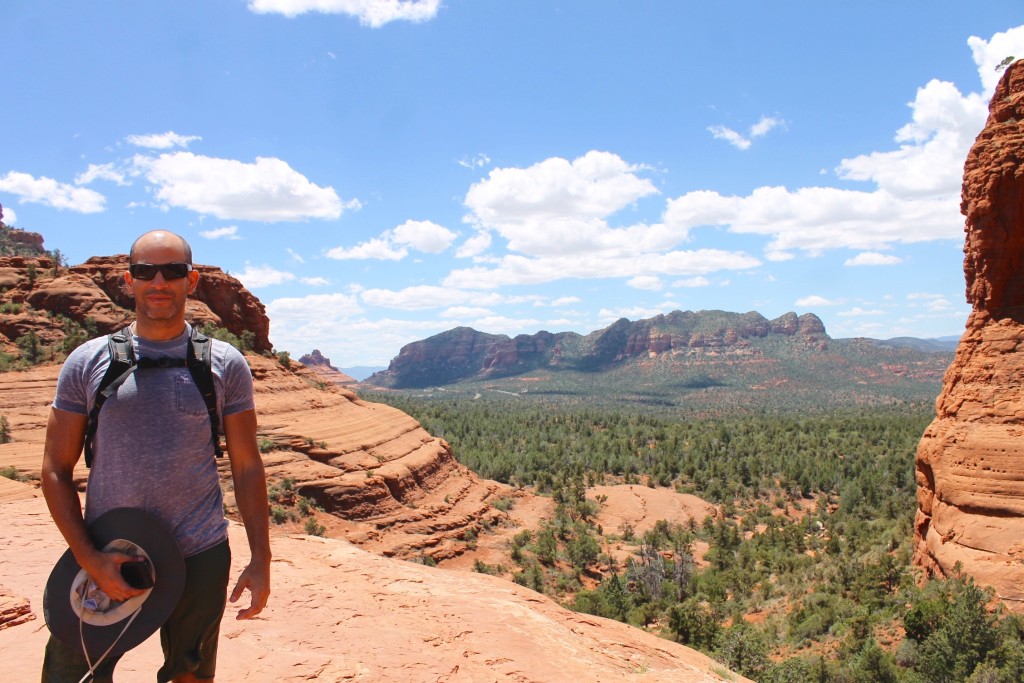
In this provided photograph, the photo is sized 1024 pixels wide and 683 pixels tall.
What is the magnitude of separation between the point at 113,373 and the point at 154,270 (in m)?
0.53

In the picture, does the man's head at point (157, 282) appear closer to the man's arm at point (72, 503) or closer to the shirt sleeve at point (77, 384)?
the shirt sleeve at point (77, 384)

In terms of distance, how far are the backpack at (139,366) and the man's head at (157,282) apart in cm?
11

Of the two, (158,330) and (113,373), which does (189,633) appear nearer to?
(113,373)

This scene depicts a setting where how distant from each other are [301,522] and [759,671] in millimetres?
17512

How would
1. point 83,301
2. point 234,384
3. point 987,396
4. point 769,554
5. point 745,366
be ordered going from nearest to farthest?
1. point 234,384
2. point 987,396
3. point 769,554
4. point 83,301
5. point 745,366

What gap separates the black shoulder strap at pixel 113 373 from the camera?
9.59 feet

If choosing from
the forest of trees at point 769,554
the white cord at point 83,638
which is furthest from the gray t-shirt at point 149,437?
the forest of trees at point 769,554

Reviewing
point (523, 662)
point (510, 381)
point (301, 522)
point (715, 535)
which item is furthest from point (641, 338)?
point (523, 662)

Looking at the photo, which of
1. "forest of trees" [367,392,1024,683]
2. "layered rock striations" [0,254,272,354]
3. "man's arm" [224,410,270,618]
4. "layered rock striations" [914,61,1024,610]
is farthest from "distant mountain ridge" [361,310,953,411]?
"man's arm" [224,410,270,618]

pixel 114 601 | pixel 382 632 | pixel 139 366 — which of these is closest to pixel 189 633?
pixel 114 601

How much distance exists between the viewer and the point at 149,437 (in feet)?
9.76

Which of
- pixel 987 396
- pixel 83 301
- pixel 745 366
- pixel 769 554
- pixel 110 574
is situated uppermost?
pixel 83 301

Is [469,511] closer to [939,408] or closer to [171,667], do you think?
[939,408]

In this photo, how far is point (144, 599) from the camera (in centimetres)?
297
